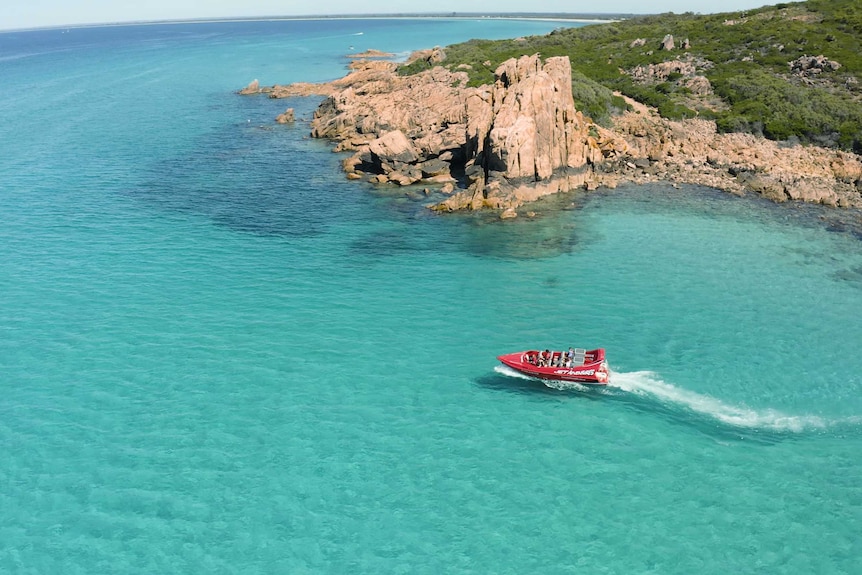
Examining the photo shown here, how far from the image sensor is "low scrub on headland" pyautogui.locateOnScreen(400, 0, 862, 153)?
87.0m

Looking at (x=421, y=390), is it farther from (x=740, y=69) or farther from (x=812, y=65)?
(x=812, y=65)

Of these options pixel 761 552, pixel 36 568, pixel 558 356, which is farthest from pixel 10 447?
pixel 761 552

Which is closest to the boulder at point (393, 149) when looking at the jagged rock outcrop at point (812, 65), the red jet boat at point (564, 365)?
the red jet boat at point (564, 365)

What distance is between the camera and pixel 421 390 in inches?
1590

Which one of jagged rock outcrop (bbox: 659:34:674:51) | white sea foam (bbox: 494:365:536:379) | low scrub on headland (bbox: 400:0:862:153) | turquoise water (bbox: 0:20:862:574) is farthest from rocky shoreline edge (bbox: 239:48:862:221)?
jagged rock outcrop (bbox: 659:34:674:51)

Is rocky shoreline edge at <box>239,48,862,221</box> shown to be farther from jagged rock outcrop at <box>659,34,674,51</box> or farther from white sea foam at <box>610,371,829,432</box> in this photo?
jagged rock outcrop at <box>659,34,674,51</box>

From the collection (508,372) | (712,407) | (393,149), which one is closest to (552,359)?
(508,372)

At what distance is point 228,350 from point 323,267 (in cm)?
1512

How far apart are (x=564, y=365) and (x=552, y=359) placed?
94 centimetres

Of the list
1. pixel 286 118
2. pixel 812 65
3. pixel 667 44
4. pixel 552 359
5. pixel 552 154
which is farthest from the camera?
pixel 667 44

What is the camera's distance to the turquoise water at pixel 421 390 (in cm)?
2992

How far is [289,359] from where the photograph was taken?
43.5m

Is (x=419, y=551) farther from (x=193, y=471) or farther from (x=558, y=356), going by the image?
(x=558, y=356)

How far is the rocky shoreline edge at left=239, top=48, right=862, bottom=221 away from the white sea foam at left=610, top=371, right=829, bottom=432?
1232 inches
